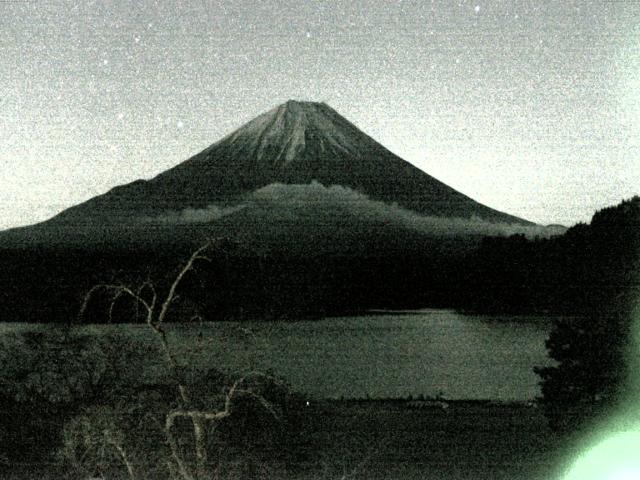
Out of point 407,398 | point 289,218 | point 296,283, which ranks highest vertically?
point 289,218

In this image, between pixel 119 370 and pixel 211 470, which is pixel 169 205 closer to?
pixel 119 370

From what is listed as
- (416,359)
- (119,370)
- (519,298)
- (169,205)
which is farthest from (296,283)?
(169,205)

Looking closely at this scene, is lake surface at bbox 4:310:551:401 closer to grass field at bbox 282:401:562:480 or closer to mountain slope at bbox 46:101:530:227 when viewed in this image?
grass field at bbox 282:401:562:480

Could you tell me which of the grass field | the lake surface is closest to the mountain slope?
the lake surface

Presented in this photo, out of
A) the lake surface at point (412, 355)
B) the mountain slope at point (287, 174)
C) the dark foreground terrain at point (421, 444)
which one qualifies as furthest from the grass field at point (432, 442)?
the mountain slope at point (287, 174)

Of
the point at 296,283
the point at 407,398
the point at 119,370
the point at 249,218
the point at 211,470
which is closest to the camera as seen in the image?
the point at 211,470

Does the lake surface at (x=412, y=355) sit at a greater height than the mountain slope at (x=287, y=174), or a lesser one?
lesser

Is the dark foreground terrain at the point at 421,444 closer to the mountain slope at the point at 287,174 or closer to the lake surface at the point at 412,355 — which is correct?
the lake surface at the point at 412,355
